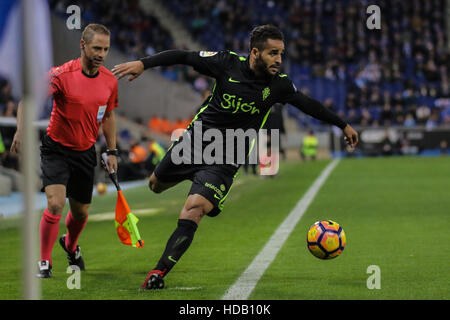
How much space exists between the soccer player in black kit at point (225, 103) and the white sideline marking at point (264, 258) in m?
0.58

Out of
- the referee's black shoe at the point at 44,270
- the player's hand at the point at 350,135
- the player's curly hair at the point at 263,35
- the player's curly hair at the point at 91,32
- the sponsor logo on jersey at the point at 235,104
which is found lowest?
the referee's black shoe at the point at 44,270

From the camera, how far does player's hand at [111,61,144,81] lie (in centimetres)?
653

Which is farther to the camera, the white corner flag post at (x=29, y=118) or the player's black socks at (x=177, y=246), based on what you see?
the player's black socks at (x=177, y=246)

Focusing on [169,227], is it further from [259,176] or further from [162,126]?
[162,126]

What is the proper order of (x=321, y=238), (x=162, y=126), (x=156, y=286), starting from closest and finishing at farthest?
(x=156, y=286)
(x=321, y=238)
(x=162, y=126)

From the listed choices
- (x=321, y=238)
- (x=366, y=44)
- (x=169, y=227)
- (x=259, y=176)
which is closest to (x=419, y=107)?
(x=366, y=44)

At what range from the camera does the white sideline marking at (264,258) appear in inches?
255

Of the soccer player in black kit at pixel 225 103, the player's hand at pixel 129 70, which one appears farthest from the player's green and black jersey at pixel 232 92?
the player's hand at pixel 129 70

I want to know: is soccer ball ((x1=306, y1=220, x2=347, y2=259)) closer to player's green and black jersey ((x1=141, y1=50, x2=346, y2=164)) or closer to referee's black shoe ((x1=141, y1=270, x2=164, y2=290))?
player's green and black jersey ((x1=141, y1=50, x2=346, y2=164))

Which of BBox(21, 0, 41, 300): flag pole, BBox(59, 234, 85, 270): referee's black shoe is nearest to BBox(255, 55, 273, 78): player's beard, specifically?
BBox(59, 234, 85, 270): referee's black shoe

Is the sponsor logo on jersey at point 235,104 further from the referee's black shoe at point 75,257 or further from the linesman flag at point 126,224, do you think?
the referee's black shoe at point 75,257

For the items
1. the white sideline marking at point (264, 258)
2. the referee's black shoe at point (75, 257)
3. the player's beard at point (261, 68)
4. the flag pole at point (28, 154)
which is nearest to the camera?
the flag pole at point (28, 154)

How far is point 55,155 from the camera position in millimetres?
7578
